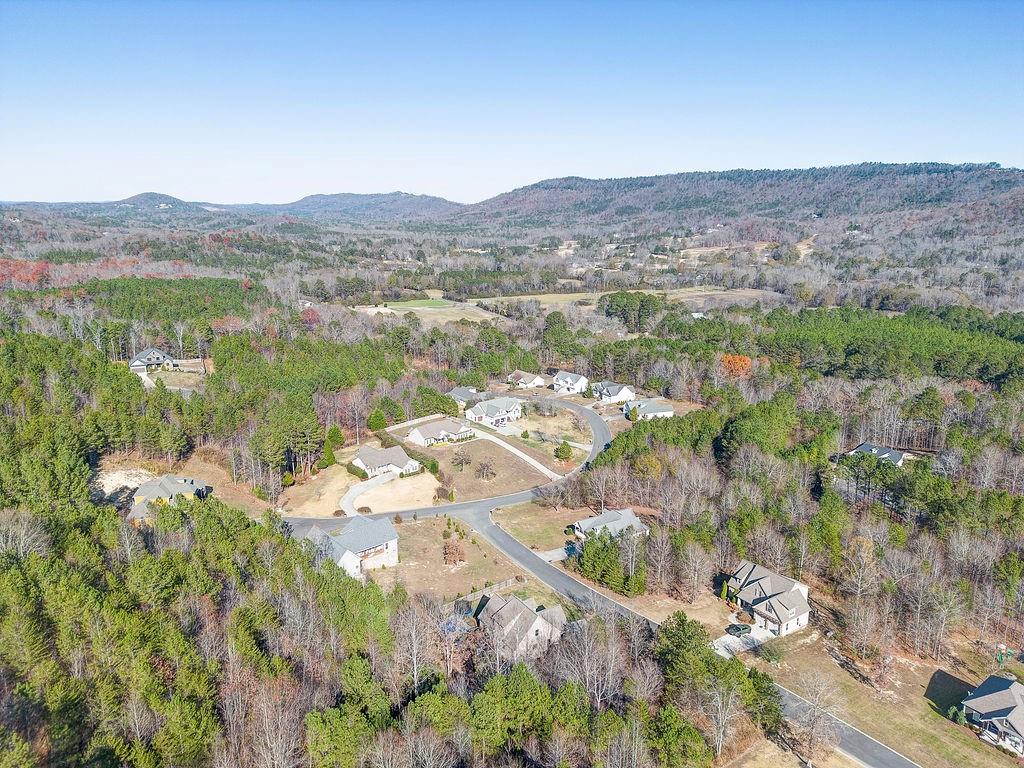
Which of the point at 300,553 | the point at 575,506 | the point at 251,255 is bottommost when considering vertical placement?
the point at 575,506

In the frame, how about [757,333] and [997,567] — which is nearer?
[997,567]

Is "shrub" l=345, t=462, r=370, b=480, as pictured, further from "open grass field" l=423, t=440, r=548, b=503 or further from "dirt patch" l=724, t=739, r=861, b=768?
"dirt patch" l=724, t=739, r=861, b=768

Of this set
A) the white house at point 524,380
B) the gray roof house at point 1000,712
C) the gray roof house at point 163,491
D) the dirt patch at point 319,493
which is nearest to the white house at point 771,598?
the gray roof house at point 1000,712

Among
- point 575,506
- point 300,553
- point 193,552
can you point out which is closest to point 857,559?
point 575,506

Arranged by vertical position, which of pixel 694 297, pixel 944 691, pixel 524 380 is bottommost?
pixel 944 691

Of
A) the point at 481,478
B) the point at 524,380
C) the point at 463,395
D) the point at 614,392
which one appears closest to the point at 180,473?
the point at 481,478

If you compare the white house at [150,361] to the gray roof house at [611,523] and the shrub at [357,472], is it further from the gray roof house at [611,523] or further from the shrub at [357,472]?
the gray roof house at [611,523]

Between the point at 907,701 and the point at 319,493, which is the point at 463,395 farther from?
the point at 907,701

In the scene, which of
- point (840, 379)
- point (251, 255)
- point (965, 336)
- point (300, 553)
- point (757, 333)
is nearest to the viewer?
point (300, 553)

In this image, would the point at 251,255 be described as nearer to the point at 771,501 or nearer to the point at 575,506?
the point at 575,506
